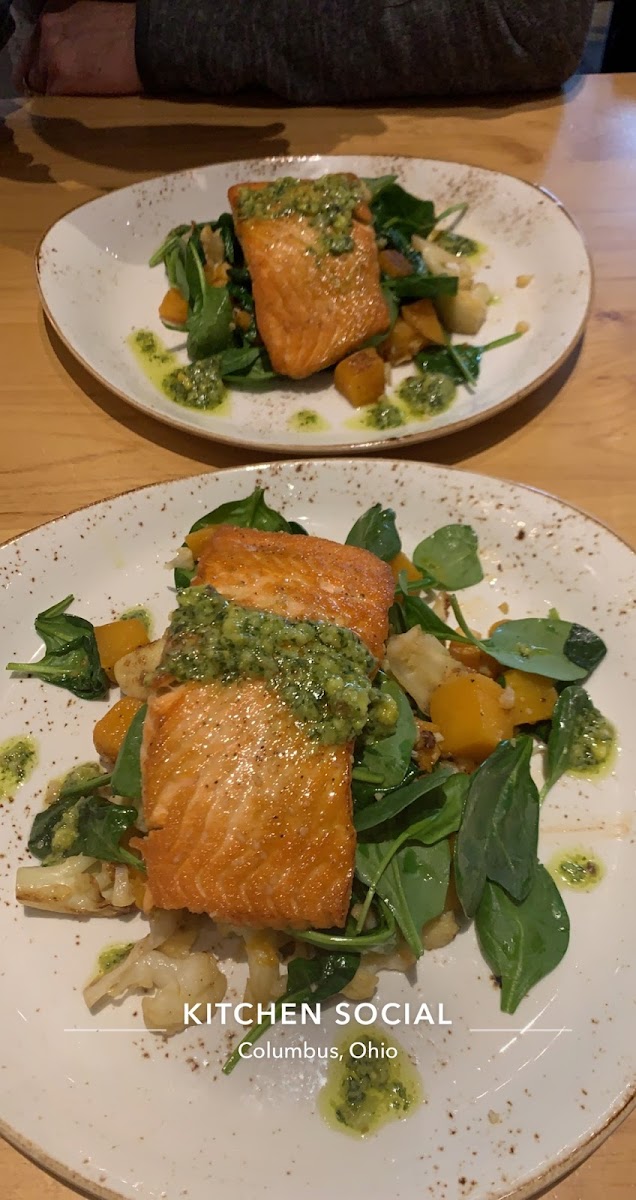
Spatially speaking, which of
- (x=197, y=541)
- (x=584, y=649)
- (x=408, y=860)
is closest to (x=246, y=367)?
(x=197, y=541)

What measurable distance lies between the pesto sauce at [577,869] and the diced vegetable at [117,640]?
104 cm

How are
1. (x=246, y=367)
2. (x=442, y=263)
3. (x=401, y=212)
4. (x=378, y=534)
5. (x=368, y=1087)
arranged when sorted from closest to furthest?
(x=368, y=1087) → (x=378, y=534) → (x=246, y=367) → (x=442, y=263) → (x=401, y=212)

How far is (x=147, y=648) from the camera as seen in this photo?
73.2 inches

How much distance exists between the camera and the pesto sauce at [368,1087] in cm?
141

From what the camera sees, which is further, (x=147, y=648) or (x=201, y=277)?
(x=201, y=277)

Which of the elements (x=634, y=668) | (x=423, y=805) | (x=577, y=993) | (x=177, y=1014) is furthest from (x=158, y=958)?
(x=634, y=668)

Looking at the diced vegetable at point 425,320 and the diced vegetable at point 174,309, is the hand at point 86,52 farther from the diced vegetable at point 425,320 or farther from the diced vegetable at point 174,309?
the diced vegetable at point 425,320

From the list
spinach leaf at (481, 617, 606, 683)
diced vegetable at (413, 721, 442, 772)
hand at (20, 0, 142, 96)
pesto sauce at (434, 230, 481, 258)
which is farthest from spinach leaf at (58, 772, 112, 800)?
hand at (20, 0, 142, 96)

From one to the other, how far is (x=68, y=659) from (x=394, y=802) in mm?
875

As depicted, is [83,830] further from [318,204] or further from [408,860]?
[318,204]

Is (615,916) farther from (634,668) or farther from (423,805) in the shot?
(634,668)

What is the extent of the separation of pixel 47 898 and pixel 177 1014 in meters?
0.35

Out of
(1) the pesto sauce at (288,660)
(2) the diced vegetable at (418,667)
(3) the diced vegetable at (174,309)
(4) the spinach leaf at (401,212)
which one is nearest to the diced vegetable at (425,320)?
(4) the spinach leaf at (401,212)

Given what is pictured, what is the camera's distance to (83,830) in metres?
1.68
